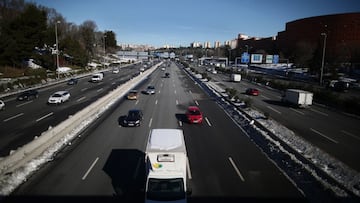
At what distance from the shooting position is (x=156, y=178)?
31.4 feet

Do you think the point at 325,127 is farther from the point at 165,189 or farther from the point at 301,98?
the point at 165,189

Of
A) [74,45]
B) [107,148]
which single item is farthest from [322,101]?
[74,45]

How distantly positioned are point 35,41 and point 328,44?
137 metres

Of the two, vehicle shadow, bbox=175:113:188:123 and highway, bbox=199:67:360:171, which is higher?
highway, bbox=199:67:360:171

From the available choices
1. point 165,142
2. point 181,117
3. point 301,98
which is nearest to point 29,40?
point 181,117

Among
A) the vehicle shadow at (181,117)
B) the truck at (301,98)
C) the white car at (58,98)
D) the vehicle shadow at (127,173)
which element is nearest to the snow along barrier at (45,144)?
the vehicle shadow at (127,173)

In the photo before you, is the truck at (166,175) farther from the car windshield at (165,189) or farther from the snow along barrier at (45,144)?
the snow along barrier at (45,144)

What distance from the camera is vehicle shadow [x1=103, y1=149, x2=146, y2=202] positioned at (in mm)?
11466

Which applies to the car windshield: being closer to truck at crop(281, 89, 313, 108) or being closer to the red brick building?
truck at crop(281, 89, 313, 108)

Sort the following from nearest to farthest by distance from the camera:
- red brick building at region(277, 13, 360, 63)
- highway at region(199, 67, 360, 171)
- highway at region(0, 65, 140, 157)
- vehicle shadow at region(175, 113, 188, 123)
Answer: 1. highway at region(199, 67, 360, 171)
2. highway at region(0, 65, 140, 157)
3. vehicle shadow at region(175, 113, 188, 123)
4. red brick building at region(277, 13, 360, 63)

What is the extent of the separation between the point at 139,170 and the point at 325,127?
1750 cm

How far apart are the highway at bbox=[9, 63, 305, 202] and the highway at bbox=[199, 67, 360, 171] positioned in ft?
15.4

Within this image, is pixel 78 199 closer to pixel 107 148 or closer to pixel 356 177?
pixel 107 148

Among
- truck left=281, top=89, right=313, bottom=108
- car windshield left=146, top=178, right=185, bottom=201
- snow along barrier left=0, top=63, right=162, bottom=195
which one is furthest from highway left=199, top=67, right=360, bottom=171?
snow along barrier left=0, top=63, right=162, bottom=195
